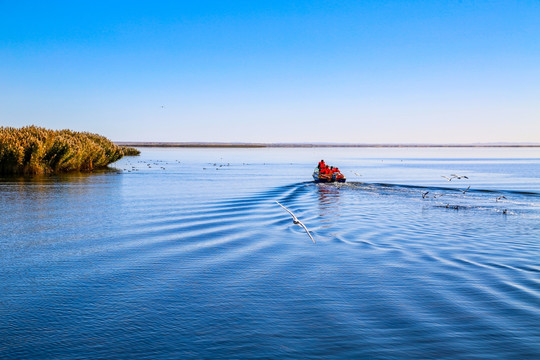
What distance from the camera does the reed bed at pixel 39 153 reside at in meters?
36.4

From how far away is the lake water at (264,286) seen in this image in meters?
6.68

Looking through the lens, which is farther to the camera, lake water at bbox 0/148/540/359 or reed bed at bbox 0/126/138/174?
reed bed at bbox 0/126/138/174

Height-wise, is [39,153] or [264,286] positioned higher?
[39,153]

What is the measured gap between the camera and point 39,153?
37906 mm

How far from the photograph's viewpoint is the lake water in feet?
21.9

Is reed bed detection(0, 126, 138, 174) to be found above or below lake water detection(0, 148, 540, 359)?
above

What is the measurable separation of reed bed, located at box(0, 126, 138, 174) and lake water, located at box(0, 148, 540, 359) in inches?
785

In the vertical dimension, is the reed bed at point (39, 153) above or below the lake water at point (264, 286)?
above

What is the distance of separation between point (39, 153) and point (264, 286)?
111 feet

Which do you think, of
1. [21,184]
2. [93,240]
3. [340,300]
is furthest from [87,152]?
[340,300]

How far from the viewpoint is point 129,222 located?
1702 centimetres

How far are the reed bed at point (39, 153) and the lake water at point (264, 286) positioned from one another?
19931 mm

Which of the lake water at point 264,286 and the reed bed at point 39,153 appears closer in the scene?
the lake water at point 264,286

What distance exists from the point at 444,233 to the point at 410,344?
9910 millimetres
